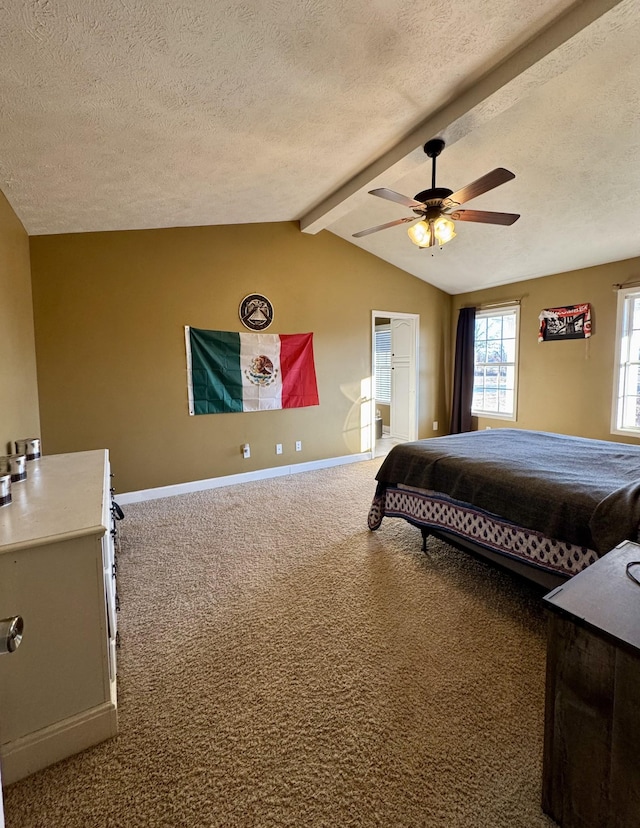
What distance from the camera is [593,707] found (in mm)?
954

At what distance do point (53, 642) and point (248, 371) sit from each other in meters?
3.21

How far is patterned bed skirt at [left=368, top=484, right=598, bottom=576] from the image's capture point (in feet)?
5.98

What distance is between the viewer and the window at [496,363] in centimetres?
517

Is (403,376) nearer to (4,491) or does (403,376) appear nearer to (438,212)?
(438,212)

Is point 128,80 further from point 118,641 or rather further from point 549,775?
point 549,775

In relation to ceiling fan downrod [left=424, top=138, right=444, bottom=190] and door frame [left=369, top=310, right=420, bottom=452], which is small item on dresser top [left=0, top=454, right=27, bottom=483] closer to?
ceiling fan downrod [left=424, top=138, right=444, bottom=190]

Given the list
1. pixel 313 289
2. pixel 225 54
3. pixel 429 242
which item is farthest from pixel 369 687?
pixel 313 289

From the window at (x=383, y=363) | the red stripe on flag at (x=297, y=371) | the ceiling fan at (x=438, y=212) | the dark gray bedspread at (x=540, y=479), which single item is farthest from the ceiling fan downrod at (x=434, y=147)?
the window at (x=383, y=363)

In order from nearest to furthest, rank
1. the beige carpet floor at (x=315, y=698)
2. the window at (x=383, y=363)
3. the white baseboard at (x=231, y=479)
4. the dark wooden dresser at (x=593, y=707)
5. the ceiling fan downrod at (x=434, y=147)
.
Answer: the dark wooden dresser at (x=593, y=707), the beige carpet floor at (x=315, y=698), the ceiling fan downrod at (x=434, y=147), the white baseboard at (x=231, y=479), the window at (x=383, y=363)

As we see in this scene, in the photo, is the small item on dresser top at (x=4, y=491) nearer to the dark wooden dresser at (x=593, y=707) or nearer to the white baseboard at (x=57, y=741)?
the white baseboard at (x=57, y=741)

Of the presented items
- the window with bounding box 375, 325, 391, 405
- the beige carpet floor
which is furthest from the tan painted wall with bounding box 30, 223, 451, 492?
the window with bounding box 375, 325, 391, 405

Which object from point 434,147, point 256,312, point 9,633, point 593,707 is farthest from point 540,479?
point 256,312

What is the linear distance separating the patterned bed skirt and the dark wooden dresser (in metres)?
0.78

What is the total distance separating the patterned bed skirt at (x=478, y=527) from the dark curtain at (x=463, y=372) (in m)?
3.31
